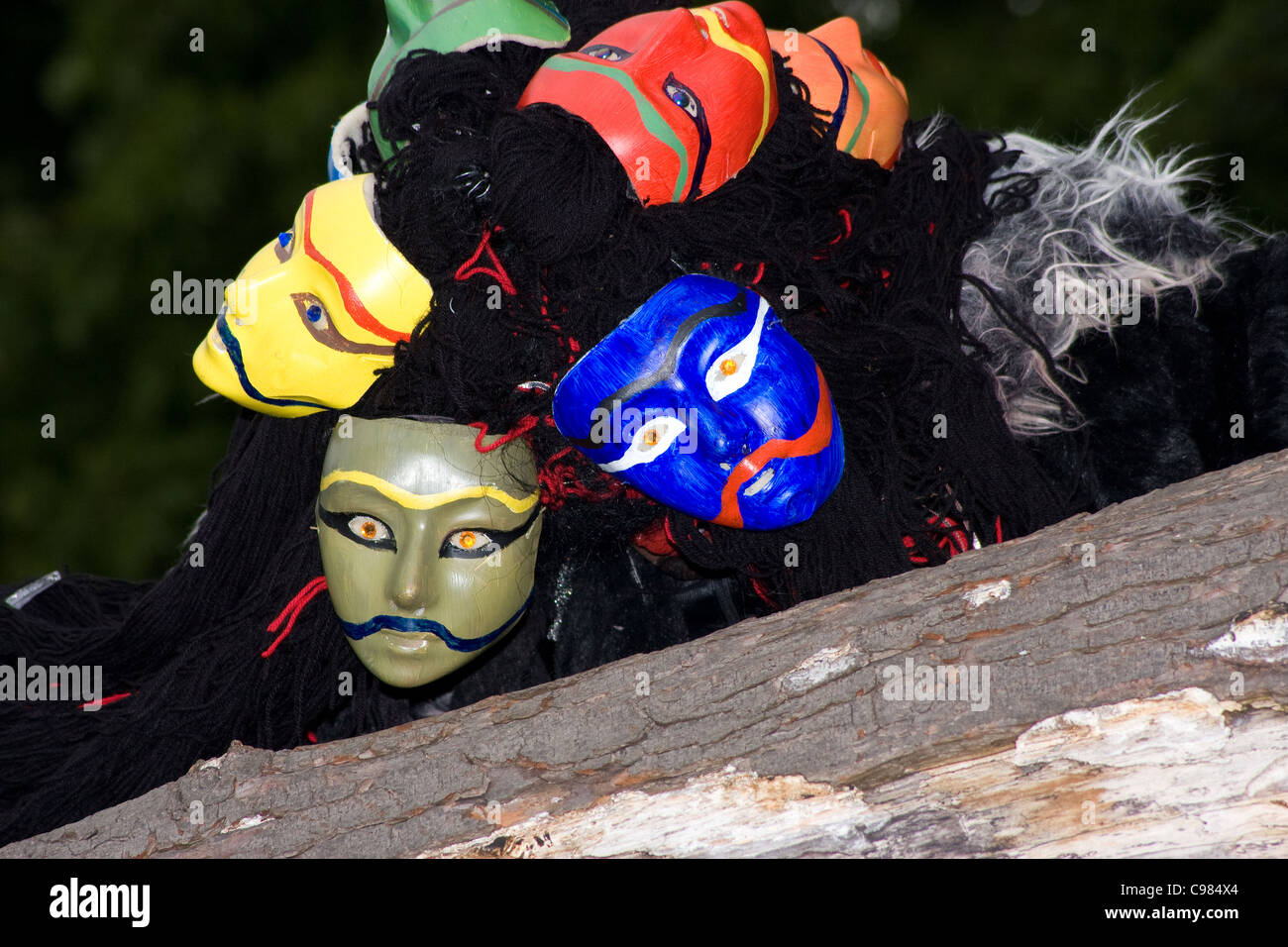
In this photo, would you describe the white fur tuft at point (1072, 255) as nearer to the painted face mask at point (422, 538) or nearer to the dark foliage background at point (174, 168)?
the painted face mask at point (422, 538)

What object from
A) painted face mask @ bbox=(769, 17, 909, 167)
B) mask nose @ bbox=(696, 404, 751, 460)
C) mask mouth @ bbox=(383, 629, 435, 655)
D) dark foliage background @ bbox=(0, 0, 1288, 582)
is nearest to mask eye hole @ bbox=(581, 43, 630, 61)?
painted face mask @ bbox=(769, 17, 909, 167)

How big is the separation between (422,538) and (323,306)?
216mm

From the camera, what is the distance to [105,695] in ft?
4.42

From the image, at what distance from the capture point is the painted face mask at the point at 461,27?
1124 millimetres

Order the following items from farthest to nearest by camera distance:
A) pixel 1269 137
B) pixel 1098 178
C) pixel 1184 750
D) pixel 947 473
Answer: pixel 1269 137, pixel 1098 178, pixel 947 473, pixel 1184 750

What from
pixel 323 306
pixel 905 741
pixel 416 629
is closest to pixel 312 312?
pixel 323 306

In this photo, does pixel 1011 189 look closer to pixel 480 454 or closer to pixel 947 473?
pixel 947 473

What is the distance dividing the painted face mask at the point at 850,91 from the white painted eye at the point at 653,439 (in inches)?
12.9

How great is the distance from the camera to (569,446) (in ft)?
3.66

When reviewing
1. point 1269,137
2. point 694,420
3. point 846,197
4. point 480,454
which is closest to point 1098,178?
point 846,197

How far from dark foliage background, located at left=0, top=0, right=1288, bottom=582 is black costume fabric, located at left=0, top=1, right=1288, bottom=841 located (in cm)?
113

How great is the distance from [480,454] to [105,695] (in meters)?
0.53

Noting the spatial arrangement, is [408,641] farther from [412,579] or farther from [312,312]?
[312,312]

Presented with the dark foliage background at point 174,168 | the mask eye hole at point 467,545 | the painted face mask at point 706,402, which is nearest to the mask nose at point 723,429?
the painted face mask at point 706,402
